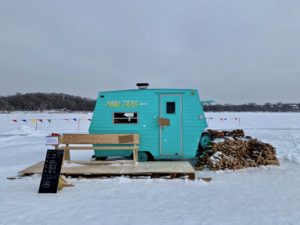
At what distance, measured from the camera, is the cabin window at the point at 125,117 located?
31.2ft

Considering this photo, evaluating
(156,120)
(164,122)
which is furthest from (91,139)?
(164,122)

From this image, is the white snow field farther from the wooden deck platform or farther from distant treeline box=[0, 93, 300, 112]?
distant treeline box=[0, 93, 300, 112]

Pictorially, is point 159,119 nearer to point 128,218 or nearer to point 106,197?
point 106,197

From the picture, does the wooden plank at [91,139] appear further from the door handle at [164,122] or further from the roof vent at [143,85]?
the roof vent at [143,85]

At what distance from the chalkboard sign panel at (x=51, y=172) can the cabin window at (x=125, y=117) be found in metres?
3.17

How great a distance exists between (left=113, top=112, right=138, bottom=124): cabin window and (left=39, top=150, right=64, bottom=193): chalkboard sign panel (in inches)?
125

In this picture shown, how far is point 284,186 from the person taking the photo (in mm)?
6797

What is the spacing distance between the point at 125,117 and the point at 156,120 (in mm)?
1090

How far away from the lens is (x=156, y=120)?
9.36m

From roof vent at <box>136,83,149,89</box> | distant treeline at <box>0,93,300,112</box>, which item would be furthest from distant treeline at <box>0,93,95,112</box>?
roof vent at <box>136,83,149,89</box>

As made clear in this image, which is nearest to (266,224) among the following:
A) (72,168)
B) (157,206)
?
(157,206)

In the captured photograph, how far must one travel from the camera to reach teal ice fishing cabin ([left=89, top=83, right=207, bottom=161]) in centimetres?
925

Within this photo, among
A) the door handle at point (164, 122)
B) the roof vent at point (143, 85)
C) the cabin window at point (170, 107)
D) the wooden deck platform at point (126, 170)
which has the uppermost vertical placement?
the roof vent at point (143, 85)

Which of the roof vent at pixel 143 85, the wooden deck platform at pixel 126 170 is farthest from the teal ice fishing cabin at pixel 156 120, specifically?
the wooden deck platform at pixel 126 170
